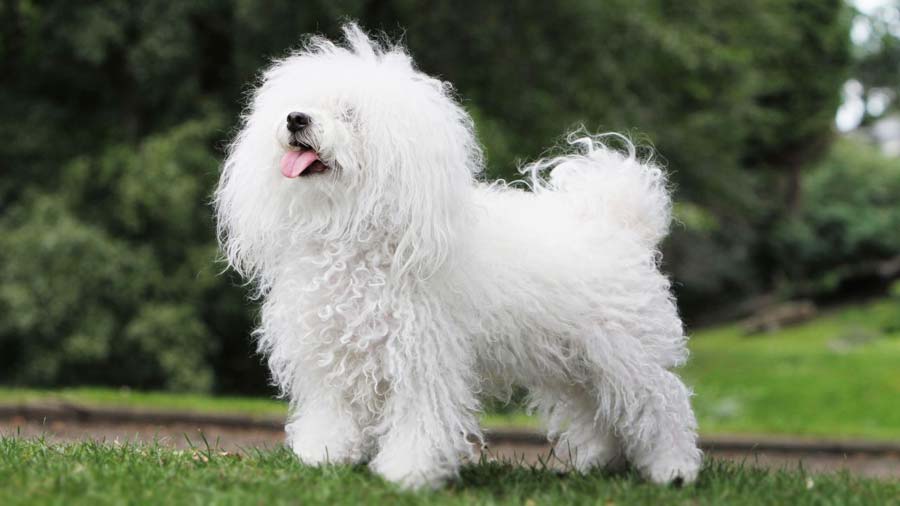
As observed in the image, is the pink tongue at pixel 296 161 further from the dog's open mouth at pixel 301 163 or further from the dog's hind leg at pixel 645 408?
the dog's hind leg at pixel 645 408

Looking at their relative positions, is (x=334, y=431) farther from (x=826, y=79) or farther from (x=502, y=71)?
(x=826, y=79)

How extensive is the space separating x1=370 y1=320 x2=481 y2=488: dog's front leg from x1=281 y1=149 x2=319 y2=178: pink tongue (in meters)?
0.82

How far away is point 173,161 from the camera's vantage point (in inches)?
510

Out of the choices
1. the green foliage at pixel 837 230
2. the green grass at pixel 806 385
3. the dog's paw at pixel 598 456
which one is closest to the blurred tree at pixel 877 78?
the green foliage at pixel 837 230

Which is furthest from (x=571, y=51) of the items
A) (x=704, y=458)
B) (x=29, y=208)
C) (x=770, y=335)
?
(x=770, y=335)

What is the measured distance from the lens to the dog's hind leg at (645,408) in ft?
16.5

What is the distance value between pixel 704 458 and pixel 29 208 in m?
10.1

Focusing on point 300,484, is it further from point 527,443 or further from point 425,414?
point 527,443

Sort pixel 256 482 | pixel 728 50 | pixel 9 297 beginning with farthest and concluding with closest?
pixel 728 50 → pixel 9 297 → pixel 256 482

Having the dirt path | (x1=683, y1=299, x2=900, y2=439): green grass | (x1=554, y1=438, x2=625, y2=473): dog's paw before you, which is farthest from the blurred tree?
(x1=554, y1=438, x2=625, y2=473): dog's paw

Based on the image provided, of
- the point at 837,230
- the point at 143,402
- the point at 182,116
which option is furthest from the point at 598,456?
the point at 837,230

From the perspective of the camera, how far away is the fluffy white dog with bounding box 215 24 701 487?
454cm

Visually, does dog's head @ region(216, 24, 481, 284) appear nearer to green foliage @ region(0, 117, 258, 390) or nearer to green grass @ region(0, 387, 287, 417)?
green grass @ region(0, 387, 287, 417)

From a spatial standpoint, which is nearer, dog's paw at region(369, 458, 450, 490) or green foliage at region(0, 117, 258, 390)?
dog's paw at region(369, 458, 450, 490)
